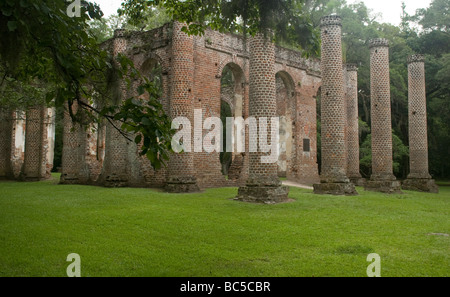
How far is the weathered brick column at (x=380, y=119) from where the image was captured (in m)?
16.5

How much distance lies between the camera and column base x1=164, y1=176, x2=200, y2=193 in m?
13.5

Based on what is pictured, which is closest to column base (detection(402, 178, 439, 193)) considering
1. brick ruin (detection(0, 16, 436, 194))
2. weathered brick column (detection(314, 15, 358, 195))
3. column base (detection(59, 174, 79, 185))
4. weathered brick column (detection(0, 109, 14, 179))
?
brick ruin (detection(0, 16, 436, 194))

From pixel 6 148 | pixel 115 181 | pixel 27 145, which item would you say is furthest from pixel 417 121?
pixel 6 148

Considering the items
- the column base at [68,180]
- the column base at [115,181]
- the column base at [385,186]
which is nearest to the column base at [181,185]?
the column base at [115,181]

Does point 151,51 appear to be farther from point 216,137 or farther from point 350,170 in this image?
point 350,170

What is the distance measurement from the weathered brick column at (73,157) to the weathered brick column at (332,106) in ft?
38.6

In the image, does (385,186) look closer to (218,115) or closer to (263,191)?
(263,191)

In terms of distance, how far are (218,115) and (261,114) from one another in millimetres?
5225

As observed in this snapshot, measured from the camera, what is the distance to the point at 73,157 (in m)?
18.8

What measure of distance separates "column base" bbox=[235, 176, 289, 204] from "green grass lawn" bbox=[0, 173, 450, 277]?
1.82 feet

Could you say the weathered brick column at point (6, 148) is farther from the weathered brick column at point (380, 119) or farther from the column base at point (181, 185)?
the weathered brick column at point (380, 119)

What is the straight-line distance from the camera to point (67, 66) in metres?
3.68

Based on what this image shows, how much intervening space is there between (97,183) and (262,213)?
10.9m
